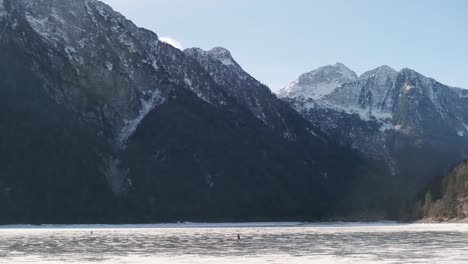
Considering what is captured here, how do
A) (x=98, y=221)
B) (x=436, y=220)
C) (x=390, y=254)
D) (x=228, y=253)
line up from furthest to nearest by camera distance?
1. (x=98, y=221)
2. (x=436, y=220)
3. (x=228, y=253)
4. (x=390, y=254)

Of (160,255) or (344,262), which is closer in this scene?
(344,262)

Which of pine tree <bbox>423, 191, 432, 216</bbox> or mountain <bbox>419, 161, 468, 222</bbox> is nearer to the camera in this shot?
mountain <bbox>419, 161, 468, 222</bbox>

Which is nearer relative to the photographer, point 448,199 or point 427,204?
point 448,199

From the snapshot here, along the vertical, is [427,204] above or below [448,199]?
below

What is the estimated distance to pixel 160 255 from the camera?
63.0m

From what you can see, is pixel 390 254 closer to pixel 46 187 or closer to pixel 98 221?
pixel 98 221

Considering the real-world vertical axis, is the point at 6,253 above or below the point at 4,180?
below

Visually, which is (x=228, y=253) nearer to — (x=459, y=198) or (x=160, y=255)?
(x=160, y=255)

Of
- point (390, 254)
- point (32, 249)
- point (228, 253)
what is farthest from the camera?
point (32, 249)

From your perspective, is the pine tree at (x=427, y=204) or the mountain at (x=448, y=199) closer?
the mountain at (x=448, y=199)

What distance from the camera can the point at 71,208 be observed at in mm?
194250

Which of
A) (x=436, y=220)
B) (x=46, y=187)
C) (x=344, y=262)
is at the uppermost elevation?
(x=46, y=187)

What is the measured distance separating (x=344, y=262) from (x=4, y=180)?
157239mm

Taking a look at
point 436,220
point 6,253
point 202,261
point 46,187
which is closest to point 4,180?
point 46,187
